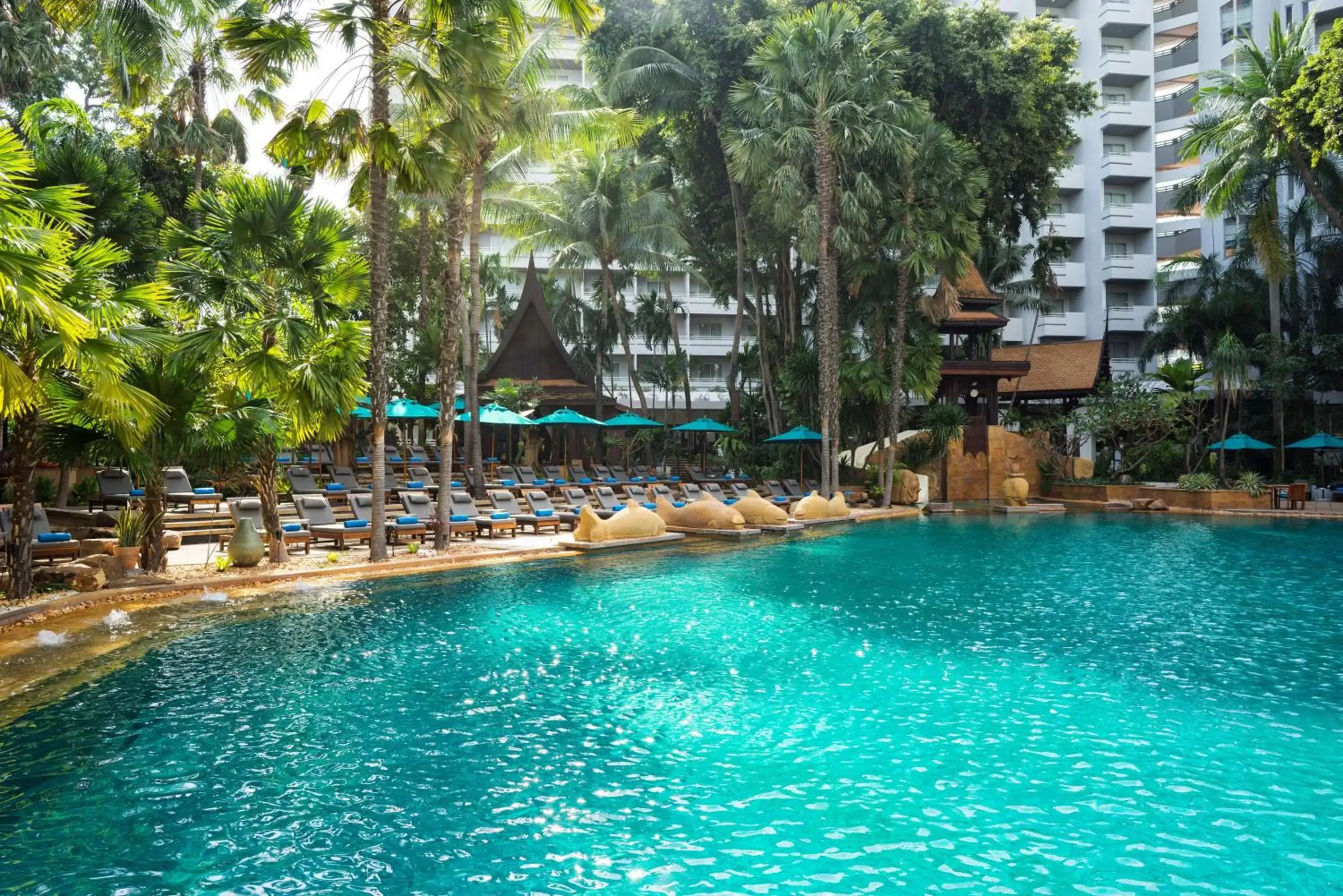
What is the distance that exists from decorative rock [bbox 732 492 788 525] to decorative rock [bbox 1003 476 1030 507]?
37.5ft

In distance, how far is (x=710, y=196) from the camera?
108ft

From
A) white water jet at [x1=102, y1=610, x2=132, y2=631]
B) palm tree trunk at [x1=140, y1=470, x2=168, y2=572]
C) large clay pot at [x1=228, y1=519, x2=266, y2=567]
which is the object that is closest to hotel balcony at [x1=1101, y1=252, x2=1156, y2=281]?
large clay pot at [x1=228, y1=519, x2=266, y2=567]

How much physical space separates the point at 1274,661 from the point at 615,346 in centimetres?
4511

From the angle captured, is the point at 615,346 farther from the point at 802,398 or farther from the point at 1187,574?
the point at 1187,574

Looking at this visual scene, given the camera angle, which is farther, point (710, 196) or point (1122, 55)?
point (1122, 55)

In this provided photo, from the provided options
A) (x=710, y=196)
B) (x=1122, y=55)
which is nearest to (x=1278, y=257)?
(x=710, y=196)

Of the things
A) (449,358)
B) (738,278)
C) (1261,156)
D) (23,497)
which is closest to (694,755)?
(23,497)

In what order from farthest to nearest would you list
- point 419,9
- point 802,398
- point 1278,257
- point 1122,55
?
point 1122,55 < point 802,398 < point 1278,257 < point 419,9

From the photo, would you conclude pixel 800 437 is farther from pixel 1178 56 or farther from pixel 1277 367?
pixel 1178 56

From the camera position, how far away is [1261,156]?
1128 inches

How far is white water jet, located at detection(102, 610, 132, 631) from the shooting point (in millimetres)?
8922

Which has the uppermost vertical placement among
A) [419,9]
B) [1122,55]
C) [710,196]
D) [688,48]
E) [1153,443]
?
[1122,55]

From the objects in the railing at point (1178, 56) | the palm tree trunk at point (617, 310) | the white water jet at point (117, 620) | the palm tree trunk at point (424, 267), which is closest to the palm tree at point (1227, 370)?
the palm tree trunk at point (617, 310)

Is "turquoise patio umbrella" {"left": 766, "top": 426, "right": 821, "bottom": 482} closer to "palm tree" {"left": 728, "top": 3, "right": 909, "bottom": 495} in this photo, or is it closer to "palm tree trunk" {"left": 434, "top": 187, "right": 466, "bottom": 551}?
"palm tree" {"left": 728, "top": 3, "right": 909, "bottom": 495}
